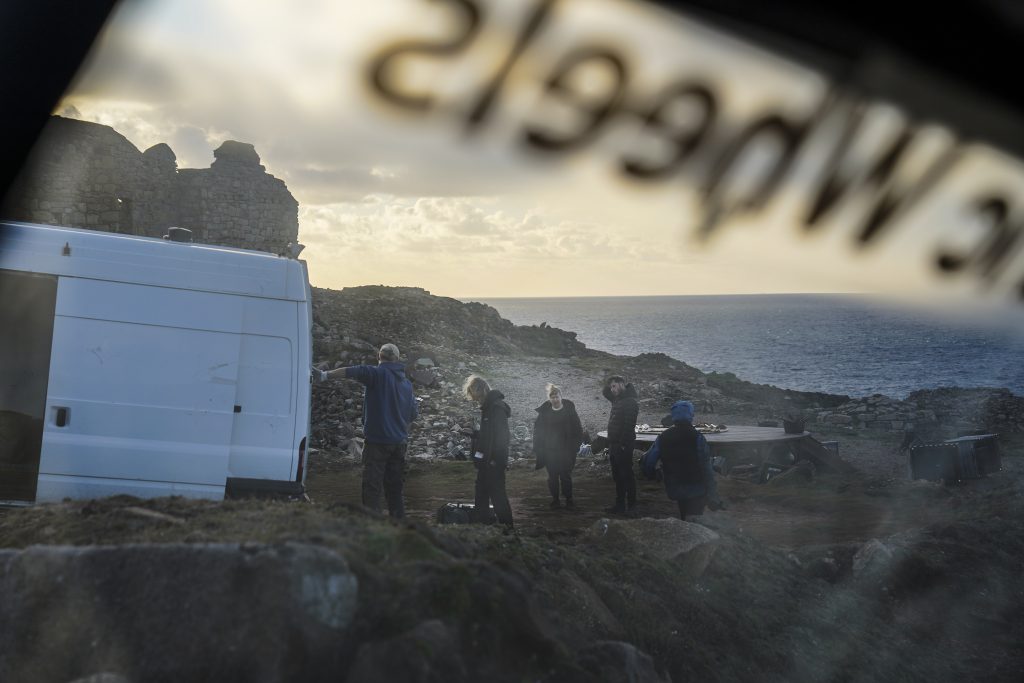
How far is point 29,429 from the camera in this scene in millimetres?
8297

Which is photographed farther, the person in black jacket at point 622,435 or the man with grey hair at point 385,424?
the person in black jacket at point 622,435

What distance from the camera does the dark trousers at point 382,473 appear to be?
890 centimetres

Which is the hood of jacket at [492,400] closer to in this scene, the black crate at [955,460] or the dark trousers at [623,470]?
the dark trousers at [623,470]

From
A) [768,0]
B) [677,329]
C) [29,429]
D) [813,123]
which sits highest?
[677,329]

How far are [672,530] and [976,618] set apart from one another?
11.0 feet

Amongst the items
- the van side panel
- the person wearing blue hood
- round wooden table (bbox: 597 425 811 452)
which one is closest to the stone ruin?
round wooden table (bbox: 597 425 811 452)

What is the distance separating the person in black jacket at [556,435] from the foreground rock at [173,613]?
7854 mm

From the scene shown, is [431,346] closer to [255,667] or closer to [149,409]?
[149,409]

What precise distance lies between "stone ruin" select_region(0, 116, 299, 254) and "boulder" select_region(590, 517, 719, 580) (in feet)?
60.3

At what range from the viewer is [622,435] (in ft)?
40.0

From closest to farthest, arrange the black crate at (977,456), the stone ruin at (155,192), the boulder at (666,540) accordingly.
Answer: the boulder at (666,540) → the black crate at (977,456) → the stone ruin at (155,192)

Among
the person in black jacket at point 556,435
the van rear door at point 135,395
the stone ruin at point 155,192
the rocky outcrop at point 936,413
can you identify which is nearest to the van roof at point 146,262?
the van rear door at point 135,395

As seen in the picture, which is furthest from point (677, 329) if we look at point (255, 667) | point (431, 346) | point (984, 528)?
point (255, 667)

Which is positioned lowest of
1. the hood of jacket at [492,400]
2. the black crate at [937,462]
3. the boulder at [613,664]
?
the boulder at [613,664]
